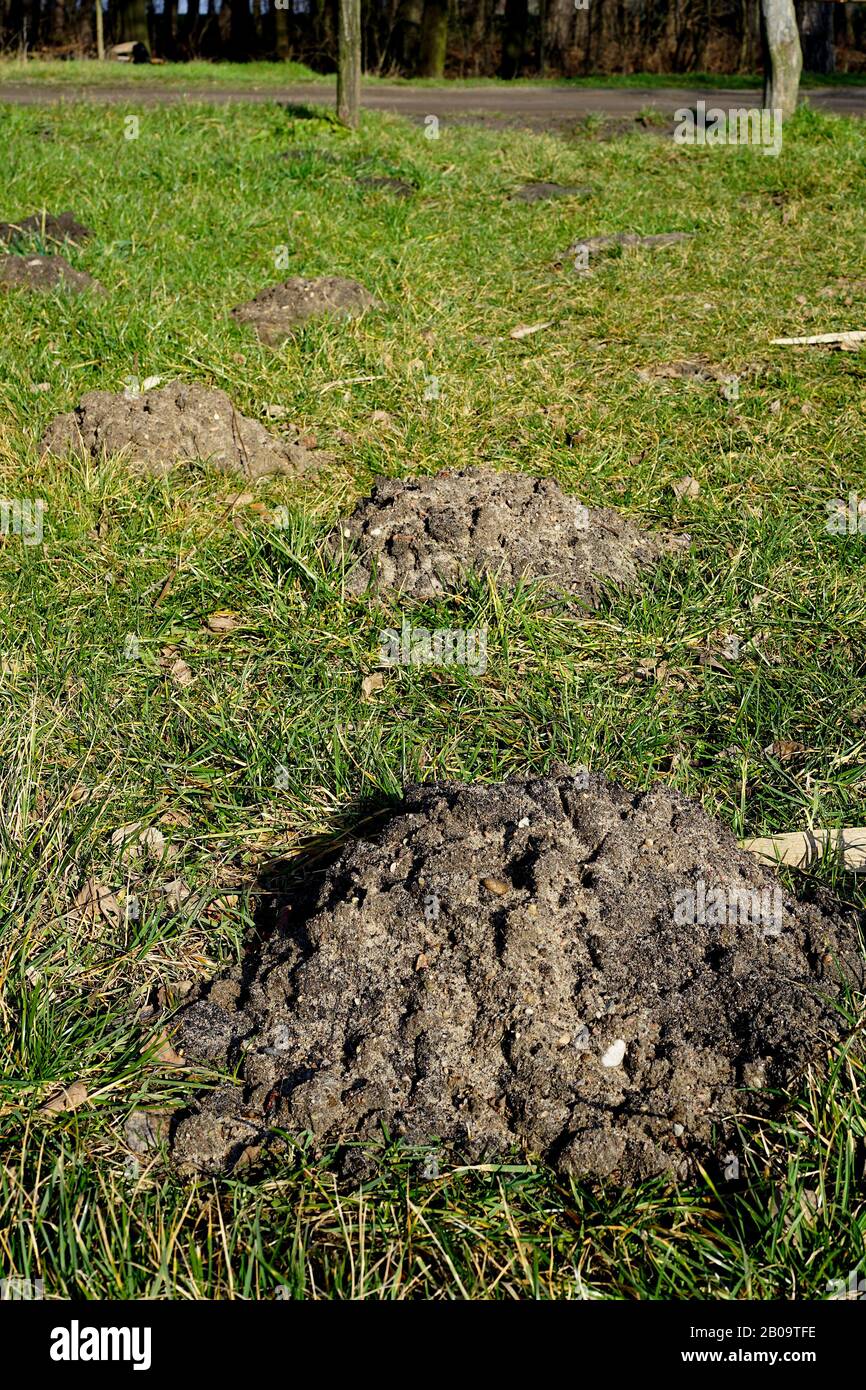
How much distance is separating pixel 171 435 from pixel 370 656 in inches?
64.4

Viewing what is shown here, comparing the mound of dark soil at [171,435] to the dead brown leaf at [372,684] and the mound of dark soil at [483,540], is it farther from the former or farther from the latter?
the dead brown leaf at [372,684]

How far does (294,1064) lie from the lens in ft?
7.34

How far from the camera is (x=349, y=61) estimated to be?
9938 mm

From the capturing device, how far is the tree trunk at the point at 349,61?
9.41 metres

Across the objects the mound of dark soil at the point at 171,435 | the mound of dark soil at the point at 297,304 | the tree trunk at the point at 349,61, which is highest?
the tree trunk at the point at 349,61

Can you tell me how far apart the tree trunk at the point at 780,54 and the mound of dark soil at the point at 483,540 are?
27.5 ft

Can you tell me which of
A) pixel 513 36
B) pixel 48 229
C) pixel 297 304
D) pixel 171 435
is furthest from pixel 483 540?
pixel 513 36

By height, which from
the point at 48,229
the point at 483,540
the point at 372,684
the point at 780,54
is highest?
Answer: the point at 780,54

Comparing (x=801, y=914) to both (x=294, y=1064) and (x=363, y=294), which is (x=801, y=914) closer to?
(x=294, y=1064)

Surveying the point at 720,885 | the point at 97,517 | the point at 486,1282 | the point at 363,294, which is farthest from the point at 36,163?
the point at 486,1282

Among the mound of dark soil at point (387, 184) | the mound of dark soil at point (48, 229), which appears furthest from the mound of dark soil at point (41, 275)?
the mound of dark soil at point (387, 184)

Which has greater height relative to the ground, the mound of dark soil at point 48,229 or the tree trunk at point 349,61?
the tree trunk at point 349,61

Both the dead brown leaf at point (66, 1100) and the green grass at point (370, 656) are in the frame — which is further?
the dead brown leaf at point (66, 1100)

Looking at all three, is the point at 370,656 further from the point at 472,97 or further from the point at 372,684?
the point at 472,97
